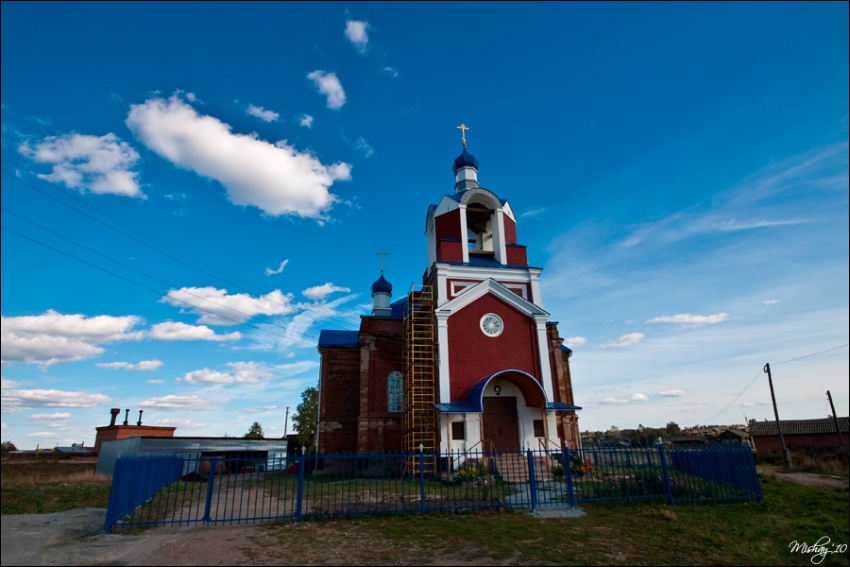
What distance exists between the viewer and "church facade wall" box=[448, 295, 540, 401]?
689 inches

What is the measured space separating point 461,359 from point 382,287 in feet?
30.1

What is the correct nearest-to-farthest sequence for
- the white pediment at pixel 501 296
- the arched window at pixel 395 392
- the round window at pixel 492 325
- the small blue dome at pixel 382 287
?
1. the round window at pixel 492 325
2. the white pediment at pixel 501 296
3. the arched window at pixel 395 392
4. the small blue dome at pixel 382 287

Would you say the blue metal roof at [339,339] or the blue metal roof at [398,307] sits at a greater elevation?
the blue metal roof at [398,307]

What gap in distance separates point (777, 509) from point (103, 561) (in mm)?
12960

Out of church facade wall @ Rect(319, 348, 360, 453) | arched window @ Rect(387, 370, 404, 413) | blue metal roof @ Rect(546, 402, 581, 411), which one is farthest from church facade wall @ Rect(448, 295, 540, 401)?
church facade wall @ Rect(319, 348, 360, 453)

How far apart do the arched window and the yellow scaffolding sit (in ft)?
7.30

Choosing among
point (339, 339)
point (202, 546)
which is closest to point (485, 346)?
point (339, 339)

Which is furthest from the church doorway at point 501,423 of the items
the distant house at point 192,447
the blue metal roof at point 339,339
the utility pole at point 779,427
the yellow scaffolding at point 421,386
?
the utility pole at point 779,427

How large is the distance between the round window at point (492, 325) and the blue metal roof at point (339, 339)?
711 cm

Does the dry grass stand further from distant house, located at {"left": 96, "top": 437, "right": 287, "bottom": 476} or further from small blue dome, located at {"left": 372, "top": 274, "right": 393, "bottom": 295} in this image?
small blue dome, located at {"left": 372, "top": 274, "right": 393, "bottom": 295}

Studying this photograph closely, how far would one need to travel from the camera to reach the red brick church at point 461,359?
17.0 meters

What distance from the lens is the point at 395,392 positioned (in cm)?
2106

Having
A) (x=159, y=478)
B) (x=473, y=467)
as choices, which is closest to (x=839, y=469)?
(x=473, y=467)

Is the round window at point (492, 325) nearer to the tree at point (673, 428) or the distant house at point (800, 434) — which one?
the distant house at point (800, 434)
